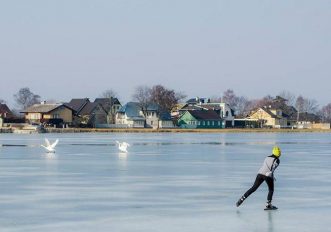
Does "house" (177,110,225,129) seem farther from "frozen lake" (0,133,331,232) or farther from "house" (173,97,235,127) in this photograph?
"frozen lake" (0,133,331,232)

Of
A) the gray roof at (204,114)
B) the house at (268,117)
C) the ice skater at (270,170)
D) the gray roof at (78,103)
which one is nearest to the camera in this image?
the ice skater at (270,170)

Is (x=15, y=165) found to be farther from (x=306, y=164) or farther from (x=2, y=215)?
(x=2, y=215)

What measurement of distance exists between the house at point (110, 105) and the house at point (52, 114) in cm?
1601

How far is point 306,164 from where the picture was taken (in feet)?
80.3

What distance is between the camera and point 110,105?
419 ft

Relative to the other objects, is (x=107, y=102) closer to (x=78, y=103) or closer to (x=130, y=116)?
(x=78, y=103)

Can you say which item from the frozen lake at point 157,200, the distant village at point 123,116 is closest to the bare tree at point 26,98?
the distant village at point 123,116

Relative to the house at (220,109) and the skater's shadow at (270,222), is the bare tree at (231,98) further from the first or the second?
the skater's shadow at (270,222)

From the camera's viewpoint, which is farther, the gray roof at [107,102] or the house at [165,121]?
the gray roof at [107,102]

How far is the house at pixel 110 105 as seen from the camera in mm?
124812

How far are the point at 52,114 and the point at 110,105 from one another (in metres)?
21.8

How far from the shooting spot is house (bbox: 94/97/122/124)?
409ft

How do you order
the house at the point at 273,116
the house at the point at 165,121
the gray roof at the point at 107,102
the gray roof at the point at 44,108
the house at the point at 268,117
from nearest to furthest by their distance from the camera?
the gray roof at the point at 44,108
the house at the point at 165,121
the gray roof at the point at 107,102
the house at the point at 273,116
the house at the point at 268,117

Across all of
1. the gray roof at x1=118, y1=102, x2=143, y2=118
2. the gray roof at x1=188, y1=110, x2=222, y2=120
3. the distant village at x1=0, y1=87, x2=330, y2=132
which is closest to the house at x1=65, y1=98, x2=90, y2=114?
the distant village at x1=0, y1=87, x2=330, y2=132
